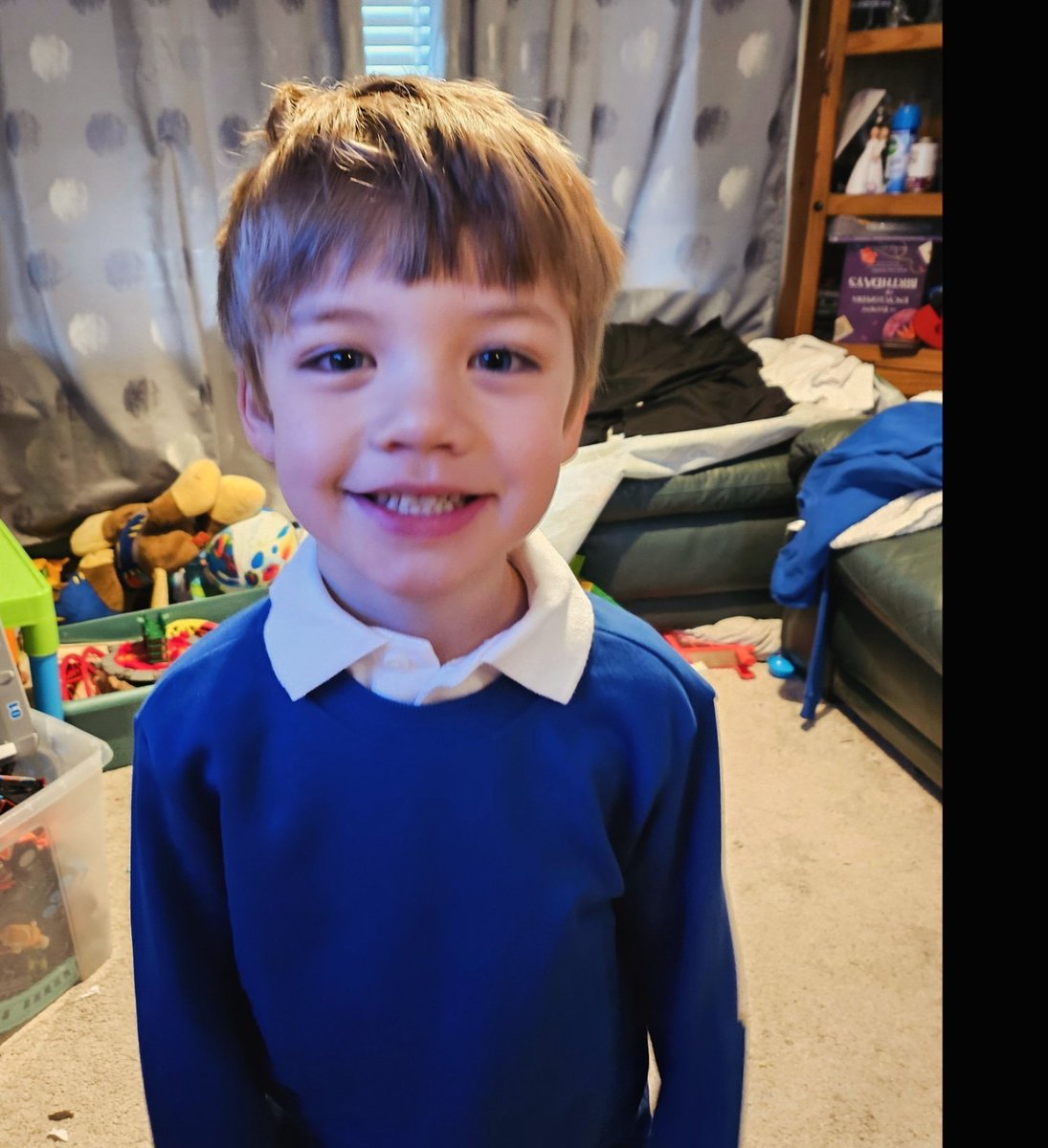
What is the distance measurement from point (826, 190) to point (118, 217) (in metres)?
1.85

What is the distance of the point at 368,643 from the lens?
2.06 ft

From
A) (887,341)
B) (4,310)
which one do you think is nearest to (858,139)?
(887,341)

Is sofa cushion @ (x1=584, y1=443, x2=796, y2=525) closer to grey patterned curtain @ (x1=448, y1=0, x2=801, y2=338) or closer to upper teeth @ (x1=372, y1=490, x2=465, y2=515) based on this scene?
grey patterned curtain @ (x1=448, y1=0, x2=801, y2=338)

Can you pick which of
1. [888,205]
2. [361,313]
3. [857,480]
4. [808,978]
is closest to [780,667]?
[857,480]

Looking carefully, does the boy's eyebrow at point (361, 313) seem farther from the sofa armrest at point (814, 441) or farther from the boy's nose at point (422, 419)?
the sofa armrest at point (814, 441)

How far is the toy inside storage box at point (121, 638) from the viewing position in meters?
1.84

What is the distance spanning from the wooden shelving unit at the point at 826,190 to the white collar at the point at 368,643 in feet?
7.50

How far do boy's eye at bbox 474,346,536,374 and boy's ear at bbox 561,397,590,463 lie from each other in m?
0.07

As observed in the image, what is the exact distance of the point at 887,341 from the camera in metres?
2.74

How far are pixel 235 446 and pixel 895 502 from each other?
5.48 feet

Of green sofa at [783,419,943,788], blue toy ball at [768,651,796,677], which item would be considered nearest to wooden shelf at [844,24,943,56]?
green sofa at [783,419,943,788]

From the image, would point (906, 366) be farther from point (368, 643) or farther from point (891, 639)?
point (368, 643)

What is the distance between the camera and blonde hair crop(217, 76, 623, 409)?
553mm

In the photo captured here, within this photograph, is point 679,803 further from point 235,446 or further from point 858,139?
point 858,139
